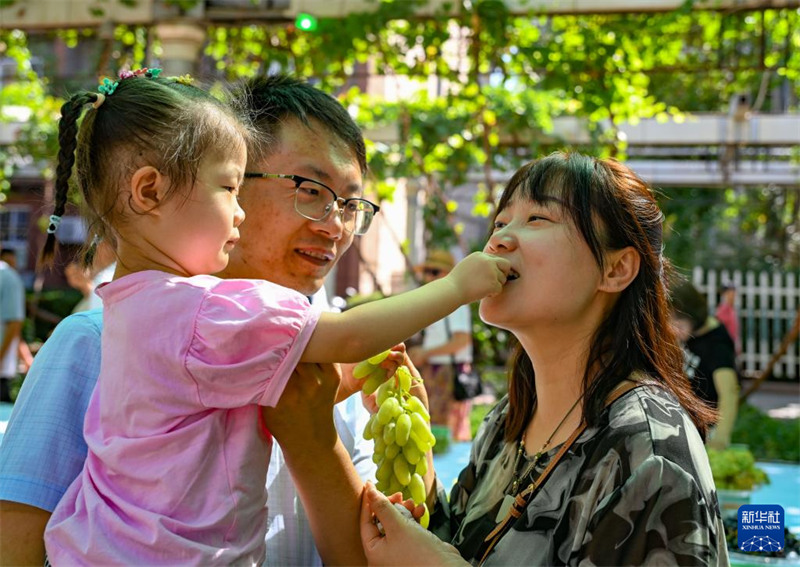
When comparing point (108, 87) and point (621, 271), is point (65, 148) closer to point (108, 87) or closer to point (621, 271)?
point (108, 87)

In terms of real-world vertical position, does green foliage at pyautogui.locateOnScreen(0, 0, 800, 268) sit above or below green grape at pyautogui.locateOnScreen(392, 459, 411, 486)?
above

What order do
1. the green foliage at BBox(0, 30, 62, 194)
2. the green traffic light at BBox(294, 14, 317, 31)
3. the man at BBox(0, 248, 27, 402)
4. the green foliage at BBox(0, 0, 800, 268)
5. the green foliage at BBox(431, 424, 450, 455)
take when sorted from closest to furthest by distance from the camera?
the green foliage at BBox(431, 424, 450, 455)
the green traffic light at BBox(294, 14, 317, 31)
the green foliage at BBox(0, 0, 800, 268)
the man at BBox(0, 248, 27, 402)
the green foliage at BBox(0, 30, 62, 194)

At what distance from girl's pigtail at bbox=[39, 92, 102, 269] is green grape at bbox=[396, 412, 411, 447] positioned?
0.76m

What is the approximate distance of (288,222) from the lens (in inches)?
76.1

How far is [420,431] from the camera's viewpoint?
1.64 metres

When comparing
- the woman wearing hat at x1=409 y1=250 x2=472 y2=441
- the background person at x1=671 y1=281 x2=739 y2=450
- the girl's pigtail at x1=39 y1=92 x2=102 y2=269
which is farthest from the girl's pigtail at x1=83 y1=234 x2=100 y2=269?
the woman wearing hat at x1=409 y1=250 x2=472 y2=441

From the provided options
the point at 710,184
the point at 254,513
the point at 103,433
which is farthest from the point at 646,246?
the point at 710,184

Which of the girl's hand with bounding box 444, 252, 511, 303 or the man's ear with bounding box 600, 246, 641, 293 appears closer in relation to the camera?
the girl's hand with bounding box 444, 252, 511, 303

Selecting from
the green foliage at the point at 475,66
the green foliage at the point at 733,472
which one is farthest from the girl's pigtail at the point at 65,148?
the green foliage at the point at 475,66

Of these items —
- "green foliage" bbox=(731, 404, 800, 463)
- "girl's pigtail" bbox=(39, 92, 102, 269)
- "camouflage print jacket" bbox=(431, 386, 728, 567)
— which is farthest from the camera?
"green foliage" bbox=(731, 404, 800, 463)

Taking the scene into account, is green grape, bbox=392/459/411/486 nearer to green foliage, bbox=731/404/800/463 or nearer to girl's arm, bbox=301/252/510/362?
girl's arm, bbox=301/252/510/362

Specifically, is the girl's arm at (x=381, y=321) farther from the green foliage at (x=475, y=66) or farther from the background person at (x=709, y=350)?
the green foliage at (x=475, y=66)

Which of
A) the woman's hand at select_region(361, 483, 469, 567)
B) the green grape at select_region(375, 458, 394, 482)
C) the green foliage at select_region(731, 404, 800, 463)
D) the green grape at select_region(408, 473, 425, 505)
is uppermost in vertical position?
the green grape at select_region(375, 458, 394, 482)

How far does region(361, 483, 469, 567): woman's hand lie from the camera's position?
4.98ft
